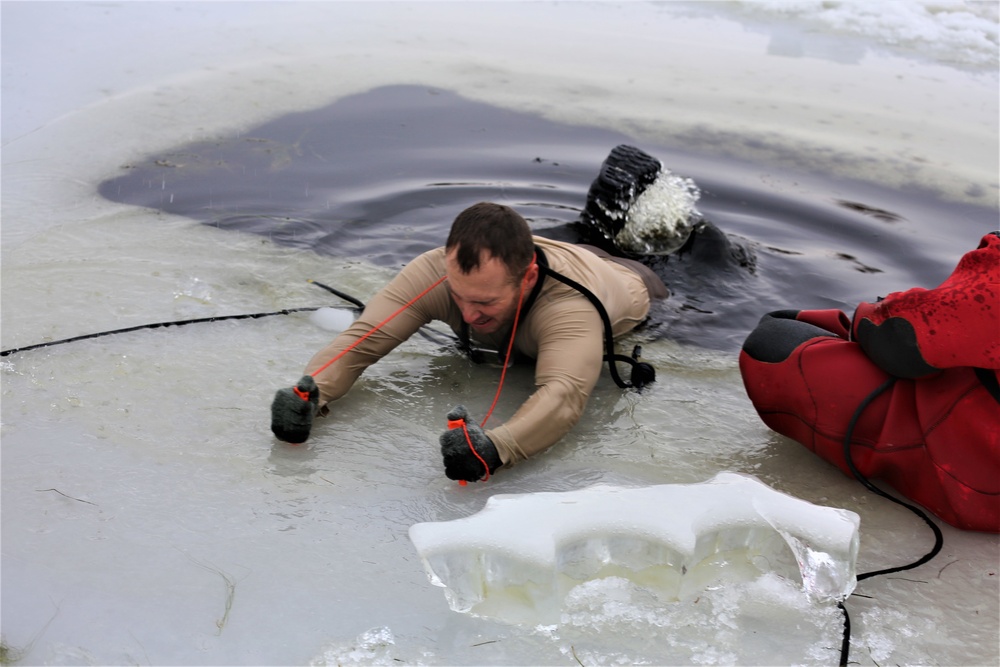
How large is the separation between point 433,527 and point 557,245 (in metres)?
1.54

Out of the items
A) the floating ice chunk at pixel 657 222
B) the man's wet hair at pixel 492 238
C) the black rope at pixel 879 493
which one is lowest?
the black rope at pixel 879 493

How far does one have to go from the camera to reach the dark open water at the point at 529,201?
4.73m

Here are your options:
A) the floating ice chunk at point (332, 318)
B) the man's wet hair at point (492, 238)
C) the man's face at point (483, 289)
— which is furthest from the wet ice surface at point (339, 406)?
the man's wet hair at point (492, 238)

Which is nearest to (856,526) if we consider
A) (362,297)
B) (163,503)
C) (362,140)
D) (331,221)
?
(163,503)

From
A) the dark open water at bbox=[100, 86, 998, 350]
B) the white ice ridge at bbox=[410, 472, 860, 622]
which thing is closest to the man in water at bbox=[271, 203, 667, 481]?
the white ice ridge at bbox=[410, 472, 860, 622]

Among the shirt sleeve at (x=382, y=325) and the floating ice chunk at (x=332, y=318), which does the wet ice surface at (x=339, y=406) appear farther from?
the shirt sleeve at (x=382, y=325)

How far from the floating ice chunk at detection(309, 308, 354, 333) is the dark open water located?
73 centimetres

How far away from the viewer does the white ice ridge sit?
2.34 meters

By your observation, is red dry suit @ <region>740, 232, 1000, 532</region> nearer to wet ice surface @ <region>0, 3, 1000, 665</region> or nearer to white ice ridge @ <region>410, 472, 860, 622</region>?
wet ice surface @ <region>0, 3, 1000, 665</region>

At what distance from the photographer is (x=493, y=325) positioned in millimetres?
3260

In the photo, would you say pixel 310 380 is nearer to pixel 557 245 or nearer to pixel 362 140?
pixel 557 245

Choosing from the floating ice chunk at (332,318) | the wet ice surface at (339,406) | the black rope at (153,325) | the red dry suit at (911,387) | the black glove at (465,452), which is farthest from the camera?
the floating ice chunk at (332,318)

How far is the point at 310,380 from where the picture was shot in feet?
9.89

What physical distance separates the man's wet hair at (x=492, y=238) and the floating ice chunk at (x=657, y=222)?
189 centimetres
